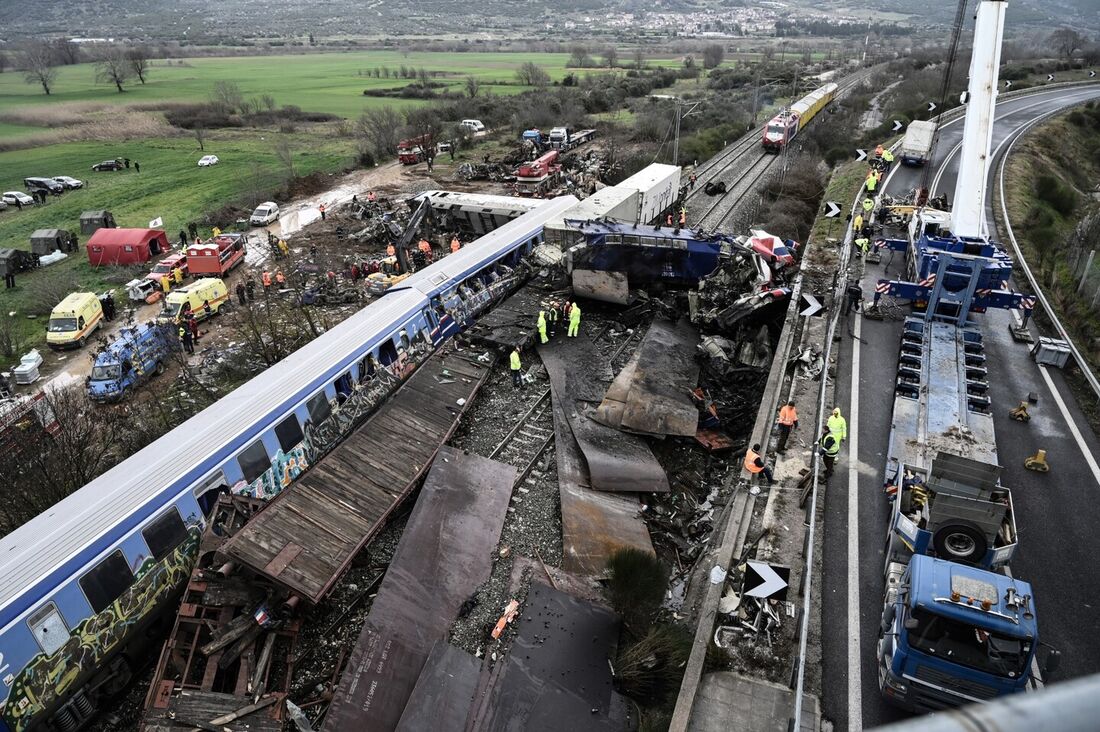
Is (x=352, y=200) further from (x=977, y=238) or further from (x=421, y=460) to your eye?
(x=977, y=238)

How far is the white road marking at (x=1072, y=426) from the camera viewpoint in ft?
46.2

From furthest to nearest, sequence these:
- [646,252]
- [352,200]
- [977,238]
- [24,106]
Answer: [24,106]
[352,200]
[646,252]
[977,238]

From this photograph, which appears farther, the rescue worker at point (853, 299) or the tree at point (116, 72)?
the tree at point (116, 72)

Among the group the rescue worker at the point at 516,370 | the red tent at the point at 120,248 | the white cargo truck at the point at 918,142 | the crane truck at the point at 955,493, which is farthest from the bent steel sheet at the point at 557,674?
the white cargo truck at the point at 918,142

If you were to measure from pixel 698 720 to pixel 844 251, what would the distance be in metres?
21.5

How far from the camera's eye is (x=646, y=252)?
24.3 m

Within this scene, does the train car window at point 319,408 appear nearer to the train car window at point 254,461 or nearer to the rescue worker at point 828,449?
the train car window at point 254,461

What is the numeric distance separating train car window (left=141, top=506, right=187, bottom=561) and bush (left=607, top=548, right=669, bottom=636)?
8226 mm

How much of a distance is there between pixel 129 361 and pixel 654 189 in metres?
24.2

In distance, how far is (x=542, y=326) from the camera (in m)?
20.8

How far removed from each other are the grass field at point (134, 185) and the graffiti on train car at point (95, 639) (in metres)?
21.1

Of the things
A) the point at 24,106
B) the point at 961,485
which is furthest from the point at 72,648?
the point at 24,106

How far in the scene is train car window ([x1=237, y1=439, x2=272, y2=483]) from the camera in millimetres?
13383

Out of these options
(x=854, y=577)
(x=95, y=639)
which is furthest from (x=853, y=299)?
(x=95, y=639)
